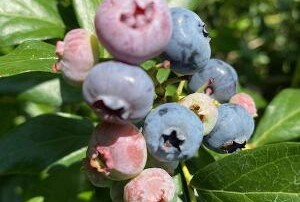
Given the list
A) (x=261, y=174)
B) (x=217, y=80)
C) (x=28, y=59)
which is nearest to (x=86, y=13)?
(x=28, y=59)

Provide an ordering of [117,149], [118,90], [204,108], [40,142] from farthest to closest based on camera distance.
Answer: [40,142] < [204,108] < [117,149] < [118,90]

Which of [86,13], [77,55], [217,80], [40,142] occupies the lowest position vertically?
[40,142]

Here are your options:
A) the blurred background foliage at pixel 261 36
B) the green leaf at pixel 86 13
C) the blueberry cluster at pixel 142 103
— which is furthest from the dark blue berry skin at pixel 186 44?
the blurred background foliage at pixel 261 36

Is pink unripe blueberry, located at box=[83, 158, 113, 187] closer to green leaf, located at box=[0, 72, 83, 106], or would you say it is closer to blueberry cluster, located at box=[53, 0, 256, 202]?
blueberry cluster, located at box=[53, 0, 256, 202]

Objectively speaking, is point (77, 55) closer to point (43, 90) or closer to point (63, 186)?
point (43, 90)

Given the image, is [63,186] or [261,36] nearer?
[63,186]

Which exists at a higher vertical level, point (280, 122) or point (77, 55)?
point (77, 55)
